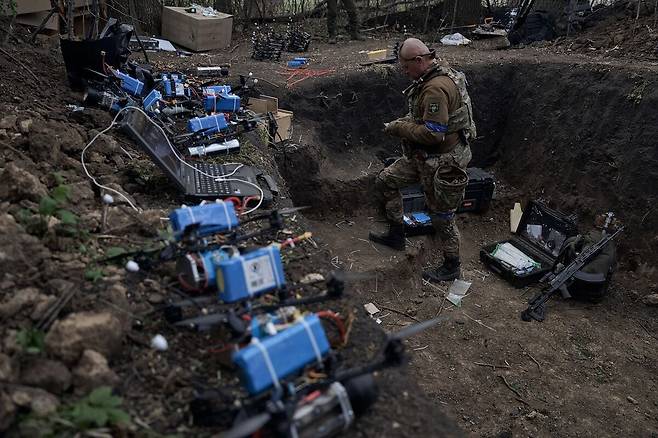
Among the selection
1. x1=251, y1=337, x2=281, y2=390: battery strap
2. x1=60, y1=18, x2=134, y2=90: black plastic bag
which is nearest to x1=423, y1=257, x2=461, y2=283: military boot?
x1=60, y1=18, x2=134, y2=90: black plastic bag

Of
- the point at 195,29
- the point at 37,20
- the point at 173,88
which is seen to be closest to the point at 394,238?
the point at 173,88

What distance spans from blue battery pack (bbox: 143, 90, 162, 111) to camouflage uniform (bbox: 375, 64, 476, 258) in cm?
222

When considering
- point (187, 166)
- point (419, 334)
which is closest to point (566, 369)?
point (419, 334)

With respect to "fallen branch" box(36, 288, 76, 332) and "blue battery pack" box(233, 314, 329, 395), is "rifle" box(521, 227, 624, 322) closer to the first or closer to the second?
"blue battery pack" box(233, 314, 329, 395)

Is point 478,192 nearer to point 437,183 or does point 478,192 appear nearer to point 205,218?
point 437,183

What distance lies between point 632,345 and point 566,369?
0.93m

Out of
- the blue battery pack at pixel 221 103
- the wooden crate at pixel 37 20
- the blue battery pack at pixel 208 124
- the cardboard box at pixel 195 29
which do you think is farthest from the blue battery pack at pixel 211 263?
the cardboard box at pixel 195 29

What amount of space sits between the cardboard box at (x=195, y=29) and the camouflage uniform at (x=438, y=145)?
511 centimetres

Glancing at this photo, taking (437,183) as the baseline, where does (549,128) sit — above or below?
below

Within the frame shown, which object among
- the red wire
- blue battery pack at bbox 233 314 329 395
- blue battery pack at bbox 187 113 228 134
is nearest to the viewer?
blue battery pack at bbox 233 314 329 395

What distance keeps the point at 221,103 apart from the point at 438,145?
2180mm

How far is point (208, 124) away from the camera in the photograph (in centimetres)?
478

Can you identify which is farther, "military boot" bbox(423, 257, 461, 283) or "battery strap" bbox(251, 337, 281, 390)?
"military boot" bbox(423, 257, 461, 283)

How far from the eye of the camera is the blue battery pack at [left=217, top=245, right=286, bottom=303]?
7.89 feet
